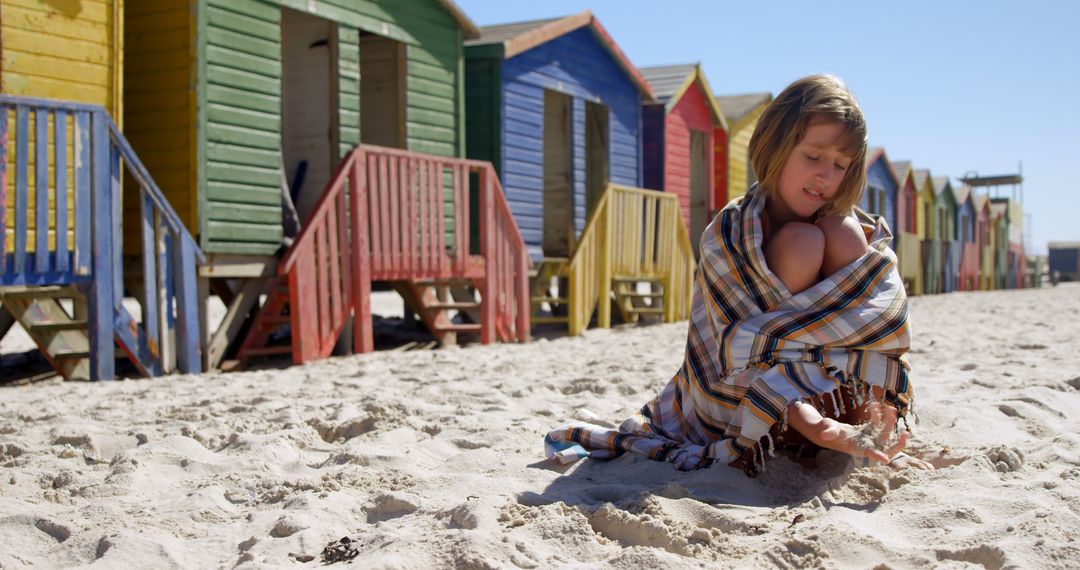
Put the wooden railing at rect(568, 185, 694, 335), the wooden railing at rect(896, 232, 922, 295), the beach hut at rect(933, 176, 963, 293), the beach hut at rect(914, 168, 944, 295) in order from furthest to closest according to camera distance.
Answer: the beach hut at rect(933, 176, 963, 293)
the beach hut at rect(914, 168, 944, 295)
the wooden railing at rect(896, 232, 922, 295)
the wooden railing at rect(568, 185, 694, 335)

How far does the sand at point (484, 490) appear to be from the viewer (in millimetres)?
2389

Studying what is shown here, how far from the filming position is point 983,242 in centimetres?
3500

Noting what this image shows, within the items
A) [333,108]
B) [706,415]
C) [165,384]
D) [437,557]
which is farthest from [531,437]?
[333,108]

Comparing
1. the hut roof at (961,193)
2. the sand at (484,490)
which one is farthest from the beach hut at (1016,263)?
the sand at (484,490)

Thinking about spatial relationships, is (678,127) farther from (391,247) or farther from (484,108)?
(391,247)

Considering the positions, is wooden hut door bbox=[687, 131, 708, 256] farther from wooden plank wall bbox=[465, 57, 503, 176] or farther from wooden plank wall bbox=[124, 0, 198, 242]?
wooden plank wall bbox=[124, 0, 198, 242]

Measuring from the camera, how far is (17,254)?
5.80 meters

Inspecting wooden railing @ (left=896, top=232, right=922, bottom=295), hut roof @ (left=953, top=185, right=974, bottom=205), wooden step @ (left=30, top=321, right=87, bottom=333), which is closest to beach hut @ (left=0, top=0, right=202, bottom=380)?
wooden step @ (left=30, top=321, right=87, bottom=333)

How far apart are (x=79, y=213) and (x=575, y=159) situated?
6.90 metres

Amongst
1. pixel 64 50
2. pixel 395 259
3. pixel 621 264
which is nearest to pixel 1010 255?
pixel 621 264

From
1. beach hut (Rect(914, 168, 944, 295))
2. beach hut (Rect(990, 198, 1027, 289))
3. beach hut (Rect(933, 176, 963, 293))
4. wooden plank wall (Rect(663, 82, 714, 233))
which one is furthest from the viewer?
beach hut (Rect(990, 198, 1027, 289))

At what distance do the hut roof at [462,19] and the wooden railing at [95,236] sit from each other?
4.10 m

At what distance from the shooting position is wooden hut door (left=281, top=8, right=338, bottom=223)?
9898mm

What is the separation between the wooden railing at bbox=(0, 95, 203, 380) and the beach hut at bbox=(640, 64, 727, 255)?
8370mm
